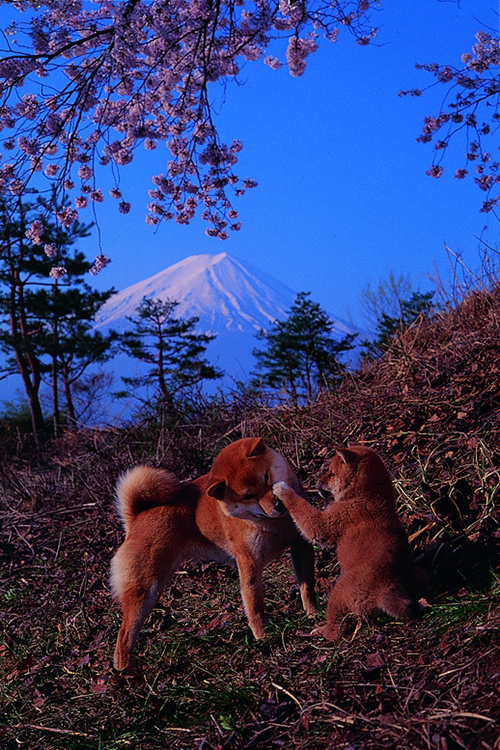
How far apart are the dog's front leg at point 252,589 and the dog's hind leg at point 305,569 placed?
9.4 inches

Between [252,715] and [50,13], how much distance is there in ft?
25.3

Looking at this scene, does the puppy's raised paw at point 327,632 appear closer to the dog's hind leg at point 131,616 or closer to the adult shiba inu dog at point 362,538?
the adult shiba inu dog at point 362,538

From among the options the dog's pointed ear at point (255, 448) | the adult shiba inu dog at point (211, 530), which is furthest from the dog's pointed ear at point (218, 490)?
the dog's pointed ear at point (255, 448)

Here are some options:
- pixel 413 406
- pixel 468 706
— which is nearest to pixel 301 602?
pixel 468 706

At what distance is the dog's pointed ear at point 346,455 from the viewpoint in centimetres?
351

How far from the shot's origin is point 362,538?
11.2ft

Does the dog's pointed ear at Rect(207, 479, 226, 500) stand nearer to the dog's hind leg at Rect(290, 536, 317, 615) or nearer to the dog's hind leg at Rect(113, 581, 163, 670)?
the dog's hind leg at Rect(290, 536, 317, 615)

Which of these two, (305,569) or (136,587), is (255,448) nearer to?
(305,569)

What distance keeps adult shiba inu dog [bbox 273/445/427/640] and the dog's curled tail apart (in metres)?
1.04

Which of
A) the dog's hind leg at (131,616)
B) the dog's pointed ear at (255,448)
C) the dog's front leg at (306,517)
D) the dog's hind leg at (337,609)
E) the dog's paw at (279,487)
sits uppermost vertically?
the dog's pointed ear at (255,448)

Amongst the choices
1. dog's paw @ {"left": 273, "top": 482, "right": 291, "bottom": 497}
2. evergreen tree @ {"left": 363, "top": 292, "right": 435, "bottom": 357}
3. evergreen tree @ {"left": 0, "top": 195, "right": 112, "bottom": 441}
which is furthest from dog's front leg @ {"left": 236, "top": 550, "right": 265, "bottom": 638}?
evergreen tree @ {"left": 0, "top": 195, "right": 112, "bottom": 441}

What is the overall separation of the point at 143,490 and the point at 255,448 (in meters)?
0.94

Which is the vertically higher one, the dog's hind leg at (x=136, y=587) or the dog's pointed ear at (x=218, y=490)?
the dog's pointed ear at (x=218, y=490)

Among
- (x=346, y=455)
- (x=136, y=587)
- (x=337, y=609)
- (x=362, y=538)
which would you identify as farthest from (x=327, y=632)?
(x=136, y=587)
